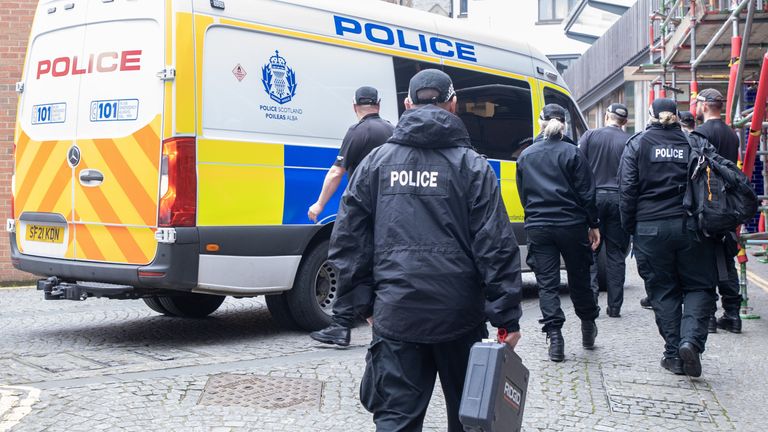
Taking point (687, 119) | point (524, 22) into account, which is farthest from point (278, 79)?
point (524, 22)

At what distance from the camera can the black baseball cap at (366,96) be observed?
7.24 meters

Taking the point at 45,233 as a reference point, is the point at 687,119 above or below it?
above

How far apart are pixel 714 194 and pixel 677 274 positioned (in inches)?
21.9

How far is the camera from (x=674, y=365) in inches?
249

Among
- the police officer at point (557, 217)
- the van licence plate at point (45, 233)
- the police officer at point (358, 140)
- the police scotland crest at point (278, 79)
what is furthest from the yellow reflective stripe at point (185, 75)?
the police officer at point (557, 217)

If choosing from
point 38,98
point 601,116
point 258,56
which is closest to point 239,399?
point 258,56

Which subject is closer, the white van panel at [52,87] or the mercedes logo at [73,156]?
the mercedes logo at [73,156]

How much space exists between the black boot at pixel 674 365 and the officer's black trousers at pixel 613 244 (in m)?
2.23

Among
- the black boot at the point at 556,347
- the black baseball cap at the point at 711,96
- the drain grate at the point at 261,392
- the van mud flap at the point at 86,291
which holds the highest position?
the black baseball cap at the point at 711,96

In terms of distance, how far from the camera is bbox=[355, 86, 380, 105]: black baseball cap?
23.7 ft

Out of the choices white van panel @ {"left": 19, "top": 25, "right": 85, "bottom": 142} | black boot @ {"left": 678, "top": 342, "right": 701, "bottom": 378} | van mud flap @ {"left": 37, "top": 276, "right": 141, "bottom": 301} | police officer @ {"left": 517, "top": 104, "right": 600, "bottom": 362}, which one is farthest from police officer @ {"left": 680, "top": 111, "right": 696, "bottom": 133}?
white van panel @ {"left": 19, "top": 25, "right": 85, "bottom": 142}

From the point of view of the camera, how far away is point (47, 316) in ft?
29.0

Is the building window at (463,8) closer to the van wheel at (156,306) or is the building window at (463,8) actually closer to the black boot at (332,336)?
the van wheel at (156,306)

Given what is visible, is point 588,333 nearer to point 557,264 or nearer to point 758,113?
point 557,264
